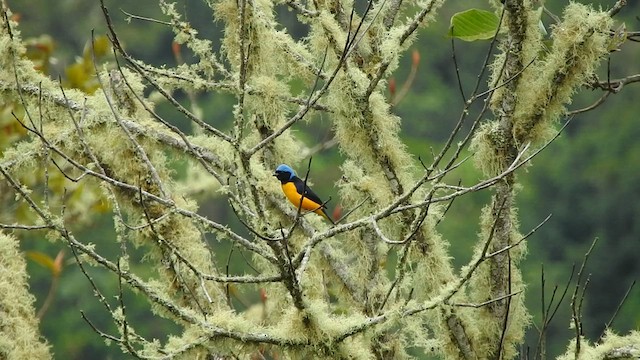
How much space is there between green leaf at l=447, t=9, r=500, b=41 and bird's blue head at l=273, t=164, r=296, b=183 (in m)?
0.91

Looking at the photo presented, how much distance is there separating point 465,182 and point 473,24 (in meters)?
18.7

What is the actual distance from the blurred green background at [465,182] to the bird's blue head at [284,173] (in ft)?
42.3

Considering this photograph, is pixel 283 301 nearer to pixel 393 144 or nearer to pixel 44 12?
pixel 393 144

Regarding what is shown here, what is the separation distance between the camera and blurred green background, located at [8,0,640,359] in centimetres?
1962

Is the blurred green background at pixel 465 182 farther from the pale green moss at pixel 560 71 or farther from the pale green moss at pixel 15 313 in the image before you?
the pale green moss at pixel 560 71

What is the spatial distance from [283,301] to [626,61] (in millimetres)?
22583

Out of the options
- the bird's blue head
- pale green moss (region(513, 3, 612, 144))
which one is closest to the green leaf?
pale green moss (region(513, 3, 612, 144))

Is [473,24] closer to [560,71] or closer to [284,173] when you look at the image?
[560,71]

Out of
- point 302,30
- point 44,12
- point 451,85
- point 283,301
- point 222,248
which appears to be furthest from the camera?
point 451,85

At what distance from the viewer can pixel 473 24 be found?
3.62 meters

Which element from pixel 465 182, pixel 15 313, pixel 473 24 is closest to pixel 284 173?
pixel 473 24

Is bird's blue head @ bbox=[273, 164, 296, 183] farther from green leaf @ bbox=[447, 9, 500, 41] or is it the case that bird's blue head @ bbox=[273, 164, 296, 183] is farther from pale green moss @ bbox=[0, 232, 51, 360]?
pale green moss @ bbox=[0, 232, 51, 360]

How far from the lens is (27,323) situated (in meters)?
3.94

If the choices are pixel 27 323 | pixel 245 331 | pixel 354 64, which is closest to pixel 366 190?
pixel 354 64
